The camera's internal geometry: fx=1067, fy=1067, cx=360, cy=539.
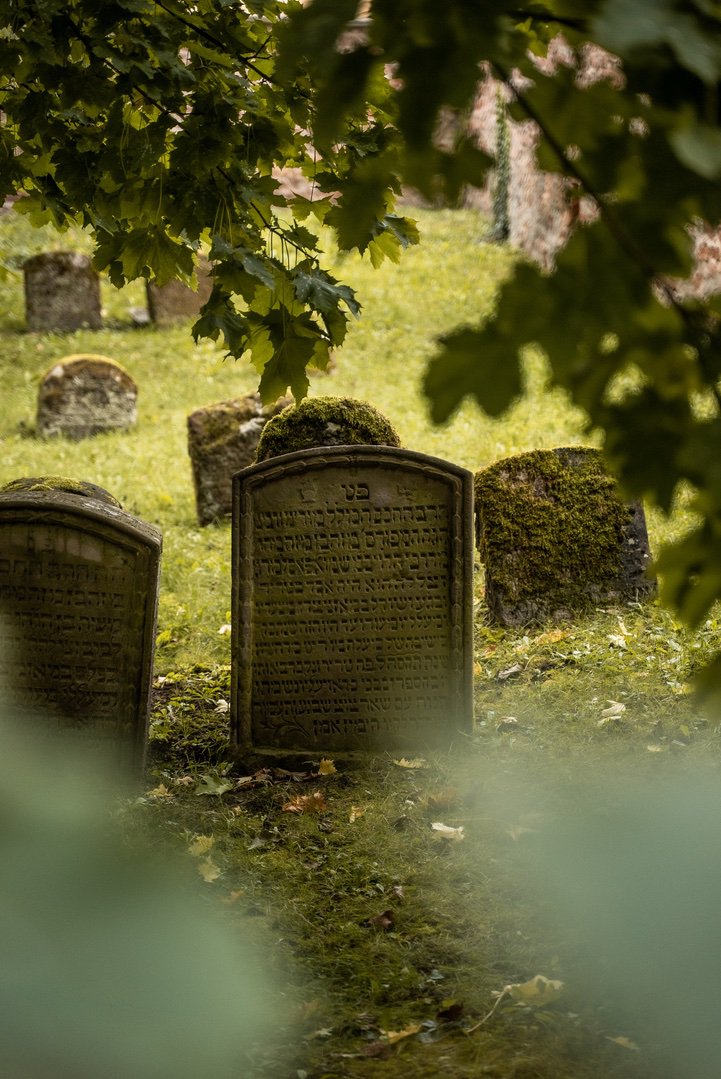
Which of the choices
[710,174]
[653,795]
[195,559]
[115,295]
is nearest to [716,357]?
[710,174]

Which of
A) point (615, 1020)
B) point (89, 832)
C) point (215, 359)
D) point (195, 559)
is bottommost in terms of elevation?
point (615, 1020)

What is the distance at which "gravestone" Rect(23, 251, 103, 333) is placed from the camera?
15.9m

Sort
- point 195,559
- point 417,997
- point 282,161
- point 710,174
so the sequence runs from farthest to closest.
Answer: point 195,559, point 282,161, point 417,997, point 710,174

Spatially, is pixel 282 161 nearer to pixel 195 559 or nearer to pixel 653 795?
pixel 653 795

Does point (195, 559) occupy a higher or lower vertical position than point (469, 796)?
higher

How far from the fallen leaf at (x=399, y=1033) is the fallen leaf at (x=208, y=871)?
3.64 ft

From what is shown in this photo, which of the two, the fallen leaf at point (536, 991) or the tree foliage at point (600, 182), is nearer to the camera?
the tree foliage at point (600, 182)

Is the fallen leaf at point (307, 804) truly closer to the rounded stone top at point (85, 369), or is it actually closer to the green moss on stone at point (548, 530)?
the green moss on stone at point (548, 530)

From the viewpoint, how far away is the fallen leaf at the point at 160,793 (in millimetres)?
4719

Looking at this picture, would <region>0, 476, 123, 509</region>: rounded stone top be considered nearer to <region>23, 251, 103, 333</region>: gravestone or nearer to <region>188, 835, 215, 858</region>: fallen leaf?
<region>188, 835, 215, 858</region>: fallen leaf

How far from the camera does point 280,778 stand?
500 cm

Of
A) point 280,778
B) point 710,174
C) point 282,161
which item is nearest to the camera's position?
point 710,174

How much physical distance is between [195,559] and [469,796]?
168 inches

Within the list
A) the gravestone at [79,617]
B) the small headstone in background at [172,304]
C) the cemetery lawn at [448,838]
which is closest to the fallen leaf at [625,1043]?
the cemetery lawn at [448,838]
